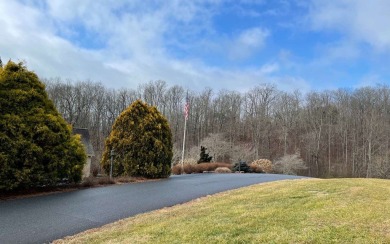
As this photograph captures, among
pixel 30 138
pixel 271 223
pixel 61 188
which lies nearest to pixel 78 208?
pixel 30 138

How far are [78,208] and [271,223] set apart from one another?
16.6 feet

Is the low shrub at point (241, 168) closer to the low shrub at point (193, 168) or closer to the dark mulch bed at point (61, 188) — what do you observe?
the low shrub at point (193, 168)

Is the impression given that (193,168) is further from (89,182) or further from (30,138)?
(30,138)

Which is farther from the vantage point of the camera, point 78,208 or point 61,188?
point 61,188

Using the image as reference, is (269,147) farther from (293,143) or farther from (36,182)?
(36,182)

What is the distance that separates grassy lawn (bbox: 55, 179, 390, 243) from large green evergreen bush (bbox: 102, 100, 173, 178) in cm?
746

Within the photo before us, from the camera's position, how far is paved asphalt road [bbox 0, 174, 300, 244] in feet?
20.9

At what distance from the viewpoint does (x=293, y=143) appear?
54906 millimetres

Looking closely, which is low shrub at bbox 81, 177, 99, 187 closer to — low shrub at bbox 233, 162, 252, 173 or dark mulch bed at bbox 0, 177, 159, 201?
dark mulch bed at bbox 0, 177, 159, 201

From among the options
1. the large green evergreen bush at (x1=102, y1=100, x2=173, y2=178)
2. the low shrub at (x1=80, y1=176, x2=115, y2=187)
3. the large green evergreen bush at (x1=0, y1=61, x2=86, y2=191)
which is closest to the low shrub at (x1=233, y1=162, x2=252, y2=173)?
the large green evergreen bush at (x1=102, y1=100, x2=173, y2=178)

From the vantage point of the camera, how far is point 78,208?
8.36 metres

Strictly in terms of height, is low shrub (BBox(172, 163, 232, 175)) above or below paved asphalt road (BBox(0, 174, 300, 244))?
above

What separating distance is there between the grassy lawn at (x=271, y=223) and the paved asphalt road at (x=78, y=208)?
582 mm

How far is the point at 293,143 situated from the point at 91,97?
3278cm
